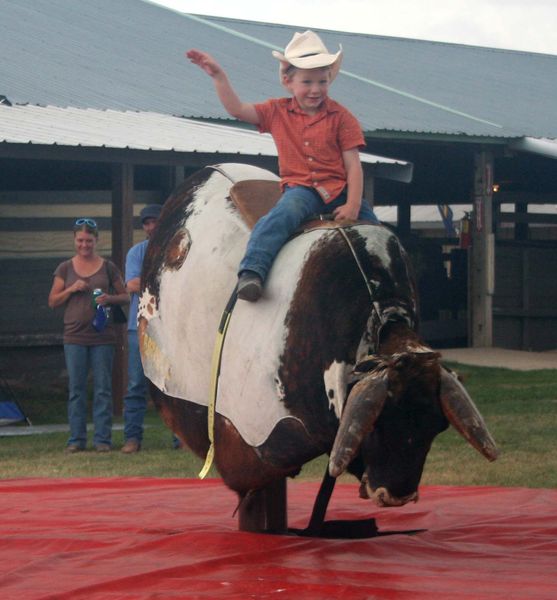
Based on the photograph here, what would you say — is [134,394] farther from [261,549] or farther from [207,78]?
[207,78]

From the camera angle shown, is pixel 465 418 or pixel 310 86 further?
pixel 310 86

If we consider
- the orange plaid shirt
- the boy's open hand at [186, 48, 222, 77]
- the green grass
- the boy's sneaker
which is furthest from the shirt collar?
the green grass

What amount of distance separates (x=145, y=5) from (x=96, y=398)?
495 inches

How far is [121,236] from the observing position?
12641mm

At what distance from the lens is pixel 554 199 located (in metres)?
24.2

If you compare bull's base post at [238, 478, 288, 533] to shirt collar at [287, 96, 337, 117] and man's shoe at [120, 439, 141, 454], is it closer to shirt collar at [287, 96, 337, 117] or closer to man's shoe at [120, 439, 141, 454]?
shirt collar at [287, 96, 337, 117]

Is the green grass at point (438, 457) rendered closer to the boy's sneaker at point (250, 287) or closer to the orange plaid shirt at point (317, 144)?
the orange plaid shirt at point (317, 144)

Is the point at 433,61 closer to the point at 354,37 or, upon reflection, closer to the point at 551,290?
the point at 354,37

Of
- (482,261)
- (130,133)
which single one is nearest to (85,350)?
(130,133)

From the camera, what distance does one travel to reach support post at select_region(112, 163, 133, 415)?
40.9 ft

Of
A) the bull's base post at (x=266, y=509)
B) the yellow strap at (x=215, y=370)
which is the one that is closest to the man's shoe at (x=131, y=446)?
the bull's base post at (x=266, y=509)

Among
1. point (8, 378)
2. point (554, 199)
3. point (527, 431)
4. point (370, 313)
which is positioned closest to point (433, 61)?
point (554, 199)

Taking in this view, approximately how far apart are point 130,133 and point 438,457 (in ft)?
16.4

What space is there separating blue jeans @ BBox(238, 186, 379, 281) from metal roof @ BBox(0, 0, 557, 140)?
374 inches
